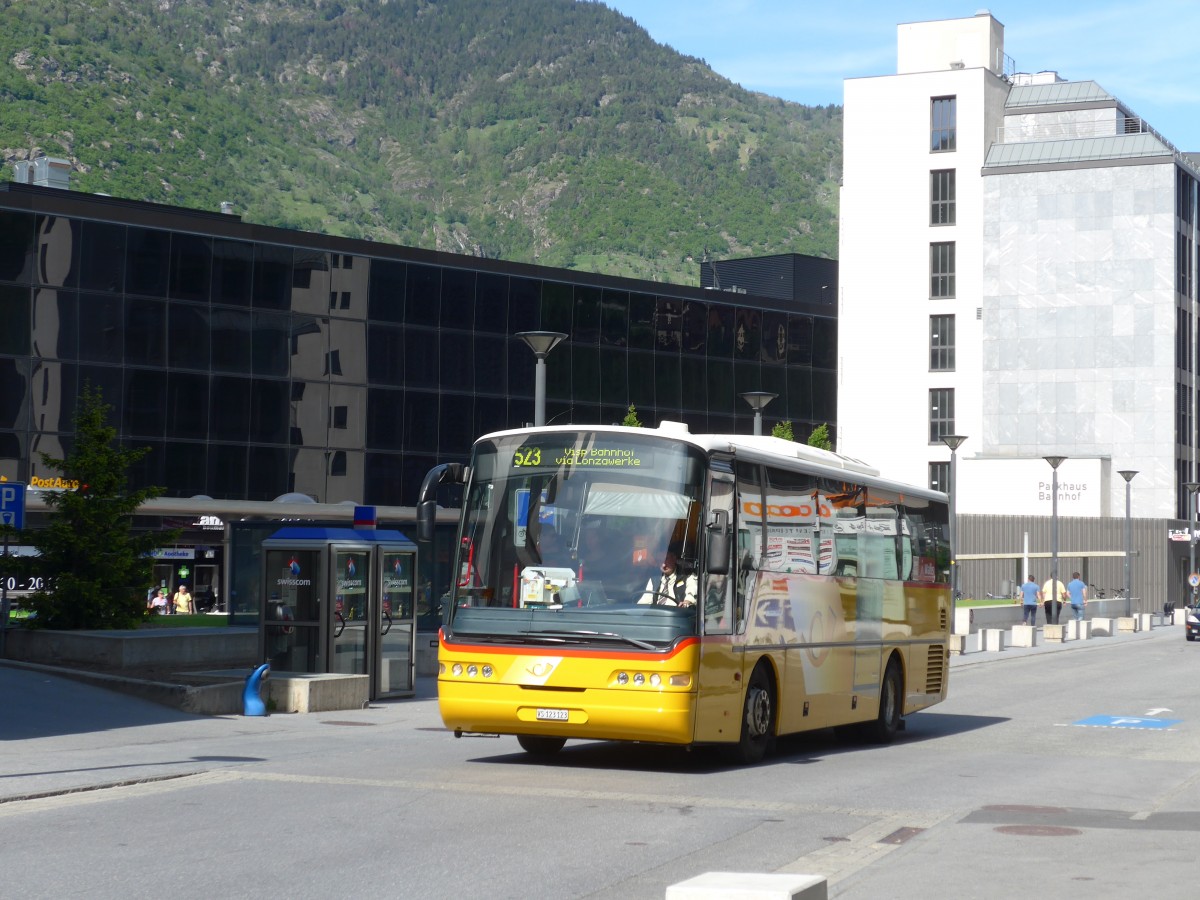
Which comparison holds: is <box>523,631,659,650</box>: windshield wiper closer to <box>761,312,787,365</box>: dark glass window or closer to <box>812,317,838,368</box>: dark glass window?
<box>761,312,787,365</box>: dark glass window

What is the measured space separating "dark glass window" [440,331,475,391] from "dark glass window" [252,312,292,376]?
6405mm

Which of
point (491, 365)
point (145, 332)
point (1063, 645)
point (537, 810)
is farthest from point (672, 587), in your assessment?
point (491, 365)

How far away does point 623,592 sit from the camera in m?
15.2

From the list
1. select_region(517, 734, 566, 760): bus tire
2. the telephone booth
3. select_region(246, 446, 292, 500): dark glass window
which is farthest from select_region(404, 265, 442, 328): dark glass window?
select_region(517, 734, 566, 760): bus tire

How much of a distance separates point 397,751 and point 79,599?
947 cm

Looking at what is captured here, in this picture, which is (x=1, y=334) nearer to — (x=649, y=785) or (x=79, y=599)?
(x=79, y=599)

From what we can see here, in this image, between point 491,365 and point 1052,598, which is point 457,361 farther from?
point 1052,598

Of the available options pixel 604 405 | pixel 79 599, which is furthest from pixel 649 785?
pixel 604 405

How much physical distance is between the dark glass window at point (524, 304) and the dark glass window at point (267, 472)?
10849mm

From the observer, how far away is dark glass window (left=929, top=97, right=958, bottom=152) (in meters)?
87.4

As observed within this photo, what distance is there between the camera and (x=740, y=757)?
53.7ft

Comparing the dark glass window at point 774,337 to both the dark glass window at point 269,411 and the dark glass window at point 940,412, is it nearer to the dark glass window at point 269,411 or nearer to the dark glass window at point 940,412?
the dark glass window at point 940,412

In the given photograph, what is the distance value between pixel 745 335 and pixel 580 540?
59.8 m

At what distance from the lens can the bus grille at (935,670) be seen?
22.3 meters
